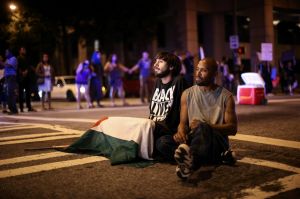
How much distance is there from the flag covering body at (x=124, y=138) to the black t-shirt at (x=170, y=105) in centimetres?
23

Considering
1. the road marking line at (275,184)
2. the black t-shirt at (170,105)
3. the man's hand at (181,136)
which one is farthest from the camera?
the black t-shirt at (170,105)

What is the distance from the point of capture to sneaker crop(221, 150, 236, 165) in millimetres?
5270

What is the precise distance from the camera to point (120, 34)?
3162 cm

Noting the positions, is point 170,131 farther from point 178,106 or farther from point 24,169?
point 24,169

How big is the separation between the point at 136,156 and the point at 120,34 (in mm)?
26520

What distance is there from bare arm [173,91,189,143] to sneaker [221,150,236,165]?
1.68 feet

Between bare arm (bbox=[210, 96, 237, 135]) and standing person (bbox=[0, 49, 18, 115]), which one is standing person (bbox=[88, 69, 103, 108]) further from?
bare arm (bbox=[210, 96, 237, 135])

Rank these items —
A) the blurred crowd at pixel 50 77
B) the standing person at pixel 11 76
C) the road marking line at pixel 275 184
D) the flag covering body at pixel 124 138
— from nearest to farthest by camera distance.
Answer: the road marking line at pixel 275 184, the flag covering body at pixel 124 138, the standing person at pixel 11 76, the blurred crowd at pixel 50 77

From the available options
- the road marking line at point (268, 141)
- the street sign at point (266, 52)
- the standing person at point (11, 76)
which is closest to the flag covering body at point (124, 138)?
the road marking line at point (268, 141)

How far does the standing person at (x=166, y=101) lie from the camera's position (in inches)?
222

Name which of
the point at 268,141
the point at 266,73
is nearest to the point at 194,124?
the point at 268,141

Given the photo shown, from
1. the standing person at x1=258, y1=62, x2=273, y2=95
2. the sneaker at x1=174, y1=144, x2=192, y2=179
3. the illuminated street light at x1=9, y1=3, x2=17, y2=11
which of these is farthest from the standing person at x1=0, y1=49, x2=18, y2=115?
the illuminated street light at x1=9, y1=3, x2=17, y2=11

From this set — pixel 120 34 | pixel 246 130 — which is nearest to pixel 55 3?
pixel 120 34

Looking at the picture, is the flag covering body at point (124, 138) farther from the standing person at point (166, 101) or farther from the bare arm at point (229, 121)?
the bare arm at point (229, 121)
